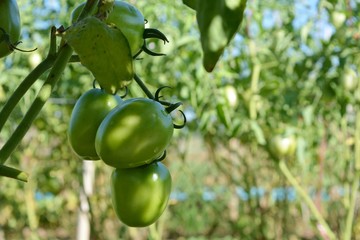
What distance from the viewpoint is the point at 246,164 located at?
311cm

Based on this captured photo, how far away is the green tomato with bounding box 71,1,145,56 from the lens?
606 mm

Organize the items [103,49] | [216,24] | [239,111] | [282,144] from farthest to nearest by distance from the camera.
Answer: [239,111] → [282,144] → [103,49] → [216,24]

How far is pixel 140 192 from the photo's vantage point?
702mm

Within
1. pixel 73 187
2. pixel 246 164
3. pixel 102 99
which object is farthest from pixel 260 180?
pixel 102 99

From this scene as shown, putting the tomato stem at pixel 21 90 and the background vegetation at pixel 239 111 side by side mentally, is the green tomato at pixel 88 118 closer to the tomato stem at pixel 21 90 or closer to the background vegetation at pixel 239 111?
the tomato stem at pixel 21 90

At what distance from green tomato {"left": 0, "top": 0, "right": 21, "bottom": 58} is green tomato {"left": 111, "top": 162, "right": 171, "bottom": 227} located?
18 centimetres

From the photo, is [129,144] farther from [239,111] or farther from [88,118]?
[239,111]

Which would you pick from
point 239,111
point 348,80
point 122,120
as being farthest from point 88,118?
point 239,111

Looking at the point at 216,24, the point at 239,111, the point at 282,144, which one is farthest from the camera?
the point at 239,111

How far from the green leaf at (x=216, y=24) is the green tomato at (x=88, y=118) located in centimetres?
32

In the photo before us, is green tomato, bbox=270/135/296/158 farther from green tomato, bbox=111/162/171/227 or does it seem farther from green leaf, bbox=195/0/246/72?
green leaf, bbox=195/0/246/72

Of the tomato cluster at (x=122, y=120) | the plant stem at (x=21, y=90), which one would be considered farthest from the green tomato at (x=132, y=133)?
the plant stem at (x=21, y=90)

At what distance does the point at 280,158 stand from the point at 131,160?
61.2 inches

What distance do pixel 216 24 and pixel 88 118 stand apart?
35cm
